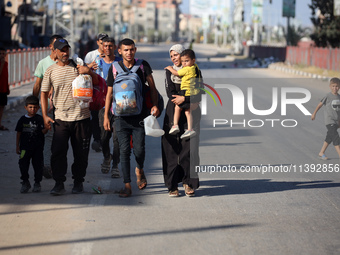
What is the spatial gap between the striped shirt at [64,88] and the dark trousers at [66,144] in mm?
95

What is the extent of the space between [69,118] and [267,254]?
3.15 m

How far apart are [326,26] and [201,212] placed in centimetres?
3640

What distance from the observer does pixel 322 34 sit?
41625mm

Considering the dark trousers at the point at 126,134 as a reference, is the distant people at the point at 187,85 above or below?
above

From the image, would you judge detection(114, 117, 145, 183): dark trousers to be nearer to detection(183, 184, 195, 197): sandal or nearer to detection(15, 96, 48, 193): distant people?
detection(183, 184, 195, 197): sandal

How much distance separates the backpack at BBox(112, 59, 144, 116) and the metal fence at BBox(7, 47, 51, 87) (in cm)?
1477

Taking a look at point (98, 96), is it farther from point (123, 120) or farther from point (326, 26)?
point (326, 26)

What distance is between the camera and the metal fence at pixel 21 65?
2261cm

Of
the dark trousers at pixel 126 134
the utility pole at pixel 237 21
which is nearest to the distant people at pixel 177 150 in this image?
the dark trousers at pixel 126 134

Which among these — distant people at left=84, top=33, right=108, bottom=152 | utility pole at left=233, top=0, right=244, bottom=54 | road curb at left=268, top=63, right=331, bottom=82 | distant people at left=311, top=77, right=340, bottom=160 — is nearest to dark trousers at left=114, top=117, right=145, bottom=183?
distant people at left=84, top=33, right=108, bottom=152

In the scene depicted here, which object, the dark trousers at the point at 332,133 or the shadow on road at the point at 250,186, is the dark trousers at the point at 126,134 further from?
the dark trousers at the point at 332,133

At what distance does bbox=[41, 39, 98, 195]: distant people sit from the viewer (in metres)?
7.73

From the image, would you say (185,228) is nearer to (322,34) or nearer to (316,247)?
(316,247)

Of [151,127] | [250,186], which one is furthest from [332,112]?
[151,127]
